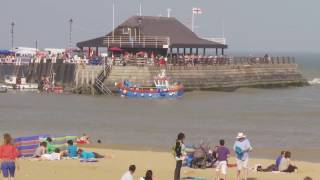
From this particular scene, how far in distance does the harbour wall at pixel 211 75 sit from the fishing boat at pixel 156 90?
119 cm

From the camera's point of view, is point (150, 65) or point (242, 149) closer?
point (242, 149)

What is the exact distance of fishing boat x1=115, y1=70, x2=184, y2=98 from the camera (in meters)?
51.7

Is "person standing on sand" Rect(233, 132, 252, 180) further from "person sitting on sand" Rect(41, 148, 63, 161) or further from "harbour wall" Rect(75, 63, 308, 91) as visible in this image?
"harbour wall" Rect(75, 63, 308, 91)

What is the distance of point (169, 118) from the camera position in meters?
39.5

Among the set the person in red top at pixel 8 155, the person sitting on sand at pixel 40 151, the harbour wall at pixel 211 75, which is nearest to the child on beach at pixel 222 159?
the person in red top at pixel 8 155

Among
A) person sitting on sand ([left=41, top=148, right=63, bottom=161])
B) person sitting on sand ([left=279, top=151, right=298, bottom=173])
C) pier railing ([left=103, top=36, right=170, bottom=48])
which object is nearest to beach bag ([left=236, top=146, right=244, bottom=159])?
person sitting on sand ([left=279, top=151, right=298, bottom=173])

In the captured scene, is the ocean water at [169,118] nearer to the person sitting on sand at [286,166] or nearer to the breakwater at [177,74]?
the breakwater at [177,74]

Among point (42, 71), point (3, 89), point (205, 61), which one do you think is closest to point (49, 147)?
point (3, 89)

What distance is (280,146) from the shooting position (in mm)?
28297

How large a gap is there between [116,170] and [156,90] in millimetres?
31668

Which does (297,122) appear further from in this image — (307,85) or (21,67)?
(307,85)

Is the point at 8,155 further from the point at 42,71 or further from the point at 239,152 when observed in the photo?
the point at 42,71

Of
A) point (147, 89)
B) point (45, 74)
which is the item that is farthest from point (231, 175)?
point (45, 74)

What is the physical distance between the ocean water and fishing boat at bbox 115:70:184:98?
987 millimetres
